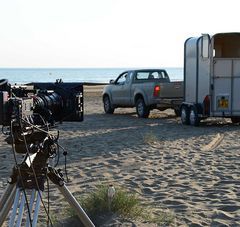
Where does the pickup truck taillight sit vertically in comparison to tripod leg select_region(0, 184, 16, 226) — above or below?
above

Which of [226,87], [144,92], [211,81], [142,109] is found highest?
[211,81]

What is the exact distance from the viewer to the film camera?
356 cm

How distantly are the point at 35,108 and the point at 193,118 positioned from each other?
40.0 feet

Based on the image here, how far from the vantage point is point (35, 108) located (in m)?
4.03

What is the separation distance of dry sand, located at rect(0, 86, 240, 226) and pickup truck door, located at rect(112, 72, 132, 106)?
13.8 feet

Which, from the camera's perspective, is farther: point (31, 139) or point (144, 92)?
point (144, 92)

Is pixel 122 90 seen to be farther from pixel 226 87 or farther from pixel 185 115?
pixel 226 87

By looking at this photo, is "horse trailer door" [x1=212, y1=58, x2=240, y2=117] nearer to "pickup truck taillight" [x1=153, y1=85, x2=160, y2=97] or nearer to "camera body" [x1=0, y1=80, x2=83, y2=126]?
"pickup truck taillight" [x1=153, y1=85, x2=160, y2=97]

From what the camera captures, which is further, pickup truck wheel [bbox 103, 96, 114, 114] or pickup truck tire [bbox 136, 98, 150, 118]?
pickup truck wheel [bbox 103, 96, 114, 114]

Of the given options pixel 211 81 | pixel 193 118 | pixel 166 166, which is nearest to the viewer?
pixel 166 166

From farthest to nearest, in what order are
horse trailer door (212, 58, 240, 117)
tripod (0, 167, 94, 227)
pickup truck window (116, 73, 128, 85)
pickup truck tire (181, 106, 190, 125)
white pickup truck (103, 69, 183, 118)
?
1. pickup truck window (116, 73, 128, 85)
2. white pickup truck (103, 69, 183, 118)
3. pickup truck tire (181, 106, 190, 125)
4. horse trailer door (212, 58, 240, 117)
5. tripod (0, 167, 94, 227)

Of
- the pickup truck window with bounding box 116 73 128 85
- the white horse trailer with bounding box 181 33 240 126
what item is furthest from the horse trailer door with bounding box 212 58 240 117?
the pickup truck window with bounding box 116 73 128 85

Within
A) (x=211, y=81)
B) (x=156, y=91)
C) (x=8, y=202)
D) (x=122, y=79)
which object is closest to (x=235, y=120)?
(x=211, y=81)

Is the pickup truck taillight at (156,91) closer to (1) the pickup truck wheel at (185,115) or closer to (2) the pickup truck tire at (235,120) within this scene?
(1) the pickup truck wheel at (185,115)
